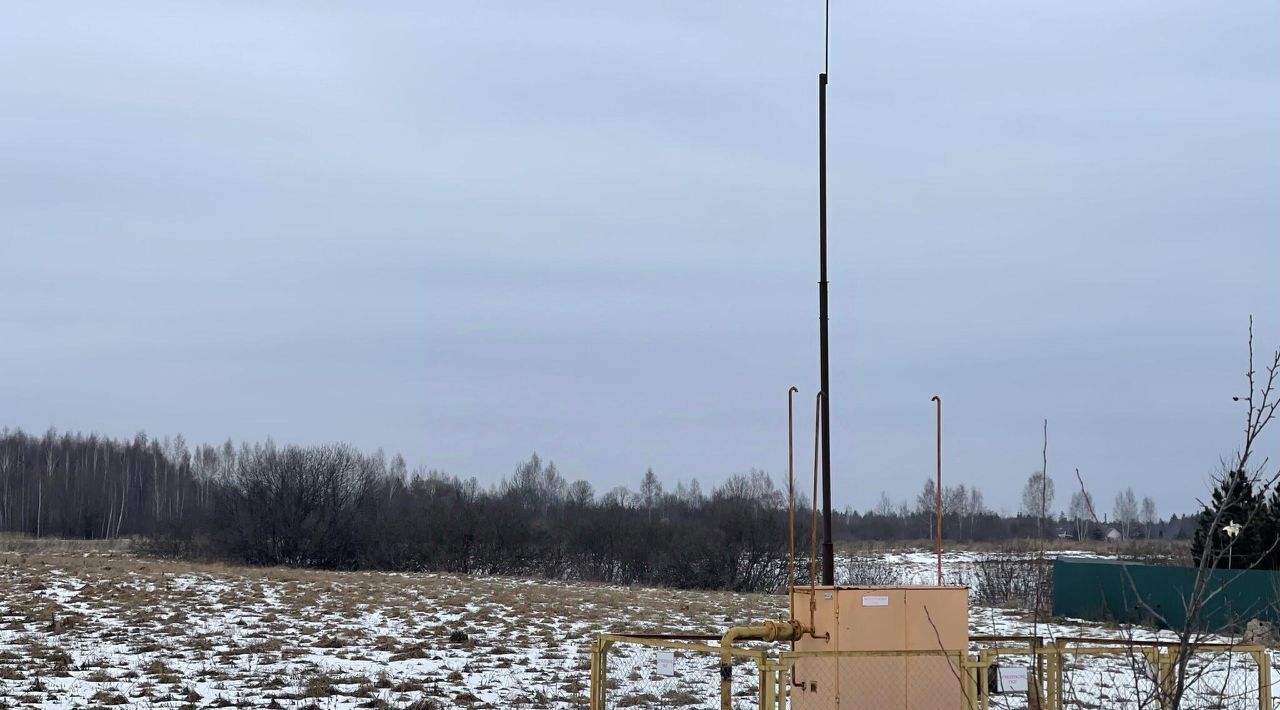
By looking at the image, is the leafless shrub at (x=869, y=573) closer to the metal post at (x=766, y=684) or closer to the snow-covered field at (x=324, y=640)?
the snow-covered field at (x=324, y=640)

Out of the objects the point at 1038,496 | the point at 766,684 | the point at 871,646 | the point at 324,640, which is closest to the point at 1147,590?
the point at 324,640

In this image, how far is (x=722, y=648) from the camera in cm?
923

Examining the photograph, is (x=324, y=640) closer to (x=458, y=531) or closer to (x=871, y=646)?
(x=871, y=646)

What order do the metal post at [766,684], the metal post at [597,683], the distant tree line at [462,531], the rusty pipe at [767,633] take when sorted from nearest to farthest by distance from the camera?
the metal post at [766,684], the rusty pipe at [767,633], the metal post at [597,683], the distant tree line at [462,531]

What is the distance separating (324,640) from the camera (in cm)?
1902

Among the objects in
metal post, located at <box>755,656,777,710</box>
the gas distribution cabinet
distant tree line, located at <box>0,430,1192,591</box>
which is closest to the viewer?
metal post, located at <box>755,656,777,710</box>

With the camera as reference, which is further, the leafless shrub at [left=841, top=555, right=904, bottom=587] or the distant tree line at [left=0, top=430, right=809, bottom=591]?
the distant tree line at [left=0, top=430, right=809, bottom=591]

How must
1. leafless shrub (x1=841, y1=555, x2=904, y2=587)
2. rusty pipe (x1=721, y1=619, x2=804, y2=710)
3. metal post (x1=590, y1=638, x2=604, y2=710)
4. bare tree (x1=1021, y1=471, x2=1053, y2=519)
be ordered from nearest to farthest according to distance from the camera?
1. bare tree (x1=1021, y1=471, x2=1053, y2=519)
2. rusty pipe (x1=721, y1=619, x2=804, y2=710)
3. metal post (x1=590, y1=638, x2=604, y2=710)
4. leafless shrub (x1=841, y1=555, x2=904, y2=587)

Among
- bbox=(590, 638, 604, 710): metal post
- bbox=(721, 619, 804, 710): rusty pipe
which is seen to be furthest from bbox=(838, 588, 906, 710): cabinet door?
bbox=(590, 638, 604, 710): metal post

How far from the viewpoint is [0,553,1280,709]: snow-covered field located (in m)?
14.3

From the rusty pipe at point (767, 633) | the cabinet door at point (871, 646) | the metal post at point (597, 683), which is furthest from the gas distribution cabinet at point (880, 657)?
the metal post at point (597, 683)

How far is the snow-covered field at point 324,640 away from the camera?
47.0ft

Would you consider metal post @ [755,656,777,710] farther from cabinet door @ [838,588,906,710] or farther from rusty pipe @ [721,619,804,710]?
cabinet door @ [838,588,906,710]

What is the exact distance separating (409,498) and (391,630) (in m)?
47.0
